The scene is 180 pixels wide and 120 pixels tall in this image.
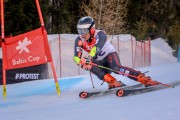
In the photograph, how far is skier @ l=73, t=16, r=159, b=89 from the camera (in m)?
6.82

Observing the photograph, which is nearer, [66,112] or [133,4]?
[66,112]

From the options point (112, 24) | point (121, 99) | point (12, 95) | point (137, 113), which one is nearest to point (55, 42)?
point (12, 95)

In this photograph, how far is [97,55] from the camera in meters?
7.25

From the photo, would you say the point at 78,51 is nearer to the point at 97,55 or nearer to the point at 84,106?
the point at 97,55

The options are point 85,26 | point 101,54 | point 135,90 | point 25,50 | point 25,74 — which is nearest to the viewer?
point 135,90

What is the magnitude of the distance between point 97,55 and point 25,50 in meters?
1.39

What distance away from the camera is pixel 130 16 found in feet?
123

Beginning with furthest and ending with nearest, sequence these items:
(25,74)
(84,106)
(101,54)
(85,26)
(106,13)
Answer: (106,13), (25,74), (101,54), (85,26), (84,106)

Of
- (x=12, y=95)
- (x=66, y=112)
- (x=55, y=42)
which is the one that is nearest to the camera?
(x=66, y=112)

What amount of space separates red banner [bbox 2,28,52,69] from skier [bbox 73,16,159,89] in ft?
2.21

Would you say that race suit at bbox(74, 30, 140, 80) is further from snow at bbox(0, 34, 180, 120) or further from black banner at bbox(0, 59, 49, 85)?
black banner at bbox(0, 59, 49, 85)

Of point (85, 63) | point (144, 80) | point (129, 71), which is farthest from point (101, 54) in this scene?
point (144, 80)

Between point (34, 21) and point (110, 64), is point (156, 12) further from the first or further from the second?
point (110, 64)

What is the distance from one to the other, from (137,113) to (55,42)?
1037 cm
